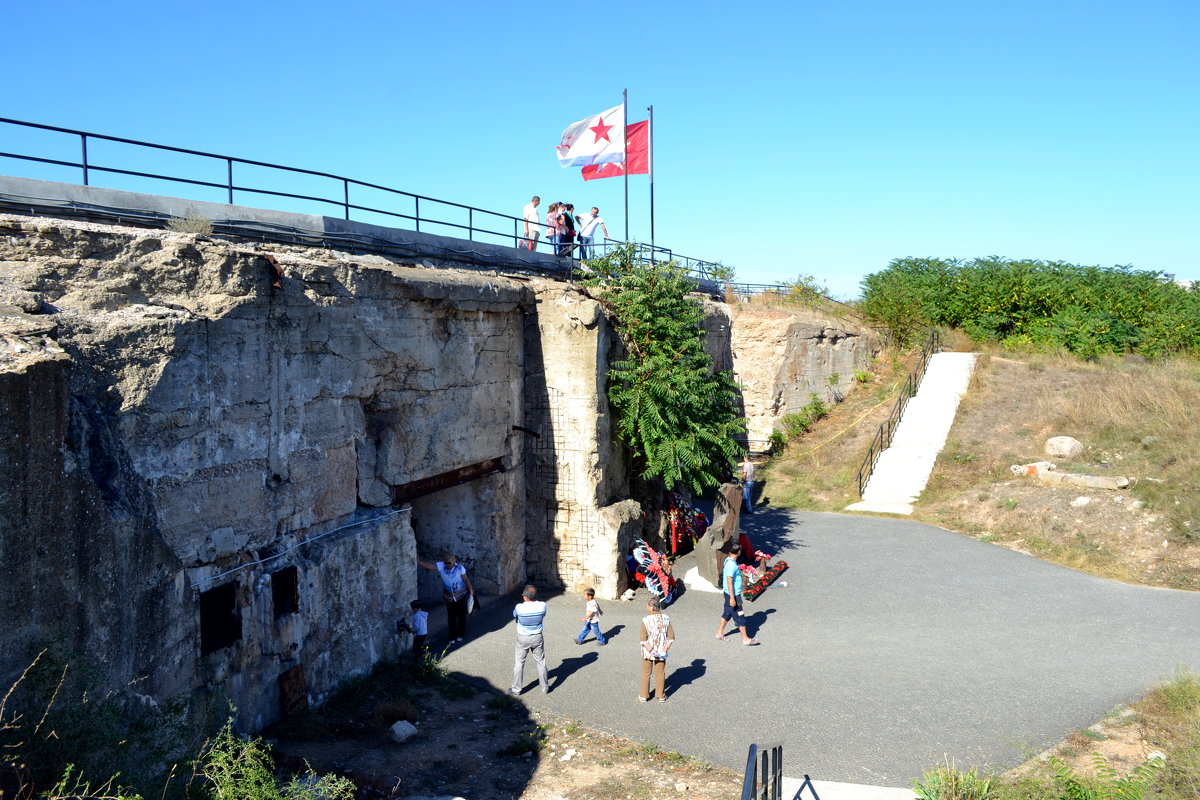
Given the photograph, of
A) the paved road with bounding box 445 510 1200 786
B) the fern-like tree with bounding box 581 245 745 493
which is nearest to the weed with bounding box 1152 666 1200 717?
the paved road with bounding box 445 510 1200 786

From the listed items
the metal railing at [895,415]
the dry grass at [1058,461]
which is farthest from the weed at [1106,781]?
the metal railing at [895,415]

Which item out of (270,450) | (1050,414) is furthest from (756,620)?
(1050,414)

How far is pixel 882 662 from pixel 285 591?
724cm

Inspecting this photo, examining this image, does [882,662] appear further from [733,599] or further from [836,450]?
[836,450]

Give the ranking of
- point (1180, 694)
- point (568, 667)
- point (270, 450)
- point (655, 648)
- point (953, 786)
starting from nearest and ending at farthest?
point (953, 786) → point (270, 450) → point (1180, 694) → point (655, 648) → point (568, 667)

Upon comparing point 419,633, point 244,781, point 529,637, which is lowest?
point 419,633

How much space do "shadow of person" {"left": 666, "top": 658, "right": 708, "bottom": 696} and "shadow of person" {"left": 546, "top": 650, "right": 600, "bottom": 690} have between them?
109 centimetres

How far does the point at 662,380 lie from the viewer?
13.2 metres

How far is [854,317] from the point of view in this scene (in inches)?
1110

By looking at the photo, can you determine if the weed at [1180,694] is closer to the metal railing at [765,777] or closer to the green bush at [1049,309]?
the metal railing at [765,777]

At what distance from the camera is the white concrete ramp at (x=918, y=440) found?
18.3 meters

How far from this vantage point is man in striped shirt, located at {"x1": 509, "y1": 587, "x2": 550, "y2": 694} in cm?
916

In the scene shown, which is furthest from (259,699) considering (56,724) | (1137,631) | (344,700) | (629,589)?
(1137,631)

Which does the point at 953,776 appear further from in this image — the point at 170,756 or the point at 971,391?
the point at 971,391
